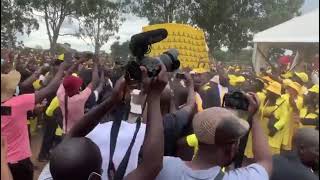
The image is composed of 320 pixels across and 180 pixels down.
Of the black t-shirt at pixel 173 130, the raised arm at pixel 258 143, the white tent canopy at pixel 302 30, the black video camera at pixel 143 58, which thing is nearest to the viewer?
the white tent canopy at pixel 302 30

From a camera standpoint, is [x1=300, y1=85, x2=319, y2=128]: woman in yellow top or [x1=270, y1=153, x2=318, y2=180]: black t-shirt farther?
[x1=270, y1=153, x2=318, y2=180]: black t-shirt

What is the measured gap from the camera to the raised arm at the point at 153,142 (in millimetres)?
1755

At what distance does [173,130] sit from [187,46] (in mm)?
3795

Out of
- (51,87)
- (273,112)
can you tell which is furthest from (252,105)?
(273,112)

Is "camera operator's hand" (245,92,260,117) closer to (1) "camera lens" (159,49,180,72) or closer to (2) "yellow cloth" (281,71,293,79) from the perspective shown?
(1) "camera lens" (159,49,180,72)

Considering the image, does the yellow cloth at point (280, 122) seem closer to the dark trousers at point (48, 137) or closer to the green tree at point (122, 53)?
the green tree at point (122, 53)

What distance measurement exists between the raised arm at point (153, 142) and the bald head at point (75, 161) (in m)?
0.16

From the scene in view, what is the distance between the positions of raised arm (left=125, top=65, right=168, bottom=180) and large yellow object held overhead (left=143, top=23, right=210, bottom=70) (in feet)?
13.8

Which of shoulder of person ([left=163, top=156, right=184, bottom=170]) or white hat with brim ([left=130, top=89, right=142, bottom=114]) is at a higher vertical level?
white hat with brim ([left=130, top=89, right=142, bottom=114])

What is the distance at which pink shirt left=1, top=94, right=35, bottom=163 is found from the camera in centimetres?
371

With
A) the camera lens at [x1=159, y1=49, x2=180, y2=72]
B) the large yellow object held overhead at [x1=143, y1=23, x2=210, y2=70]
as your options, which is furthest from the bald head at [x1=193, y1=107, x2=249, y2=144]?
the large yellow object held overhead at [x1=143, y1=23, x2=210, y2=70]

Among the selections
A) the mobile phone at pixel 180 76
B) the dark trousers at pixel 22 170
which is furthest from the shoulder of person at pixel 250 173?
the dark trousers at pixel 22 170

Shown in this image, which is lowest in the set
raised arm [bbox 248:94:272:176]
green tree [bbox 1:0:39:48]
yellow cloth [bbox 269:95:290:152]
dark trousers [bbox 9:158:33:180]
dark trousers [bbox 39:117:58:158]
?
dark trousers [bbox 39:117:58:158]

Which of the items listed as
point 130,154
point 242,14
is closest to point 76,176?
point 130,154
